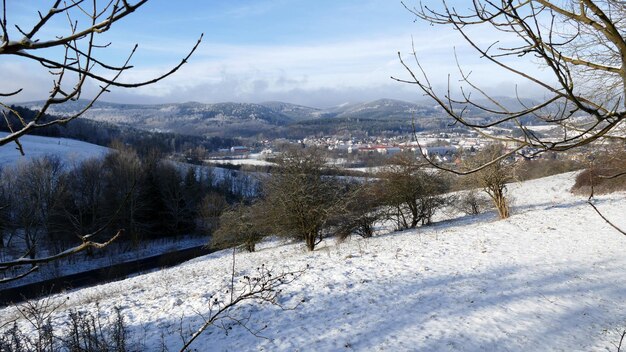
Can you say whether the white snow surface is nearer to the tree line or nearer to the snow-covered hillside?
the tree line

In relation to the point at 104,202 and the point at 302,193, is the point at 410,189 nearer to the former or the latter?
the point at 302,193

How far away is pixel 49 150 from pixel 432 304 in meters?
58.4

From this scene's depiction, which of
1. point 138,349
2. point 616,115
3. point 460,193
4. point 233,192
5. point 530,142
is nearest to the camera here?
point 616,115

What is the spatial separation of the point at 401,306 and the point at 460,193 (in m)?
19.3

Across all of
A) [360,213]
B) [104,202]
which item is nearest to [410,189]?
[360,213]

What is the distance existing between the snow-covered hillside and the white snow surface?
137 ft

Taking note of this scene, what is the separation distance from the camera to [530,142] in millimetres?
1953

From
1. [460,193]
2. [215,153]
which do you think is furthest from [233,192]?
[215,153]

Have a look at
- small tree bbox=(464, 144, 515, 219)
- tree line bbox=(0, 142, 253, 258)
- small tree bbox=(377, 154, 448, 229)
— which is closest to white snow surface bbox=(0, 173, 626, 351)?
small tree bbox=(464, 144, 515, 219)

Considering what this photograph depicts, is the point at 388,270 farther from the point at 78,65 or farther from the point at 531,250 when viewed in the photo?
the point at 78,65

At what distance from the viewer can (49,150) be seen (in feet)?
165

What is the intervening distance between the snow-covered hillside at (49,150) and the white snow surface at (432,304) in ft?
→ 137

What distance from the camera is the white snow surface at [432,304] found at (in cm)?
586

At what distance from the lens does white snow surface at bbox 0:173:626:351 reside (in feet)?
19.2
